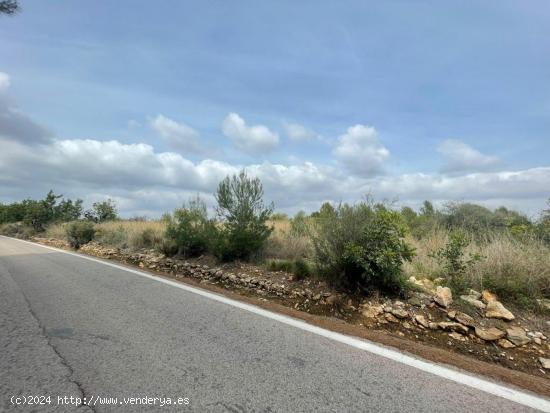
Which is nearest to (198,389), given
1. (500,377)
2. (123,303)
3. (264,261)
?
(500,377)

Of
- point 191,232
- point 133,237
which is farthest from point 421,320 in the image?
point 133,237

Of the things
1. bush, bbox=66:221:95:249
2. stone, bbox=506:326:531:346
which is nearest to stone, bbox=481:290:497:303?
stone, bbox=506:326:531:346

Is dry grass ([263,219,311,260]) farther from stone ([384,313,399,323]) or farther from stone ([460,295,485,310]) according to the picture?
stone ([460,295,485,310])

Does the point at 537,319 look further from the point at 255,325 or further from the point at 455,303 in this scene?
the point at 255,325

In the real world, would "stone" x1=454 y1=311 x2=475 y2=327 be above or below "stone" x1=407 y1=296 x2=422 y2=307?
below

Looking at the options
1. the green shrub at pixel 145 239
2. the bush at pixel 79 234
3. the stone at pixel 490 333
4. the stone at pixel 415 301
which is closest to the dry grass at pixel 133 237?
the green shrub at pixel 145 239

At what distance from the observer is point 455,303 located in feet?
19.0

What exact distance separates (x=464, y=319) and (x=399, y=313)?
885mm

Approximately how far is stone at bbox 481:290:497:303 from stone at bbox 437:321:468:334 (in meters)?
0.90

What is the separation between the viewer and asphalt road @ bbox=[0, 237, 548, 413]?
314cm

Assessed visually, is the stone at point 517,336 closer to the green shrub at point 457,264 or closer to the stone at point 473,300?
the stone at point 473,300

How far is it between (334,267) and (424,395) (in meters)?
3.74

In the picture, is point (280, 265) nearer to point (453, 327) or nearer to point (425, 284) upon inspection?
point (425, 284)

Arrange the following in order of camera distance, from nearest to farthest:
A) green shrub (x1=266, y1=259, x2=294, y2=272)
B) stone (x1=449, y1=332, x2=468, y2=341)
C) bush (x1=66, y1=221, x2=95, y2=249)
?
stone (x1=449, y1=332, x2=468, y2=341)
green shrub (x1=266, y1=259, x2=294, y2=272)
bush (x1=66, y1=221, x2=95, y2=249)
